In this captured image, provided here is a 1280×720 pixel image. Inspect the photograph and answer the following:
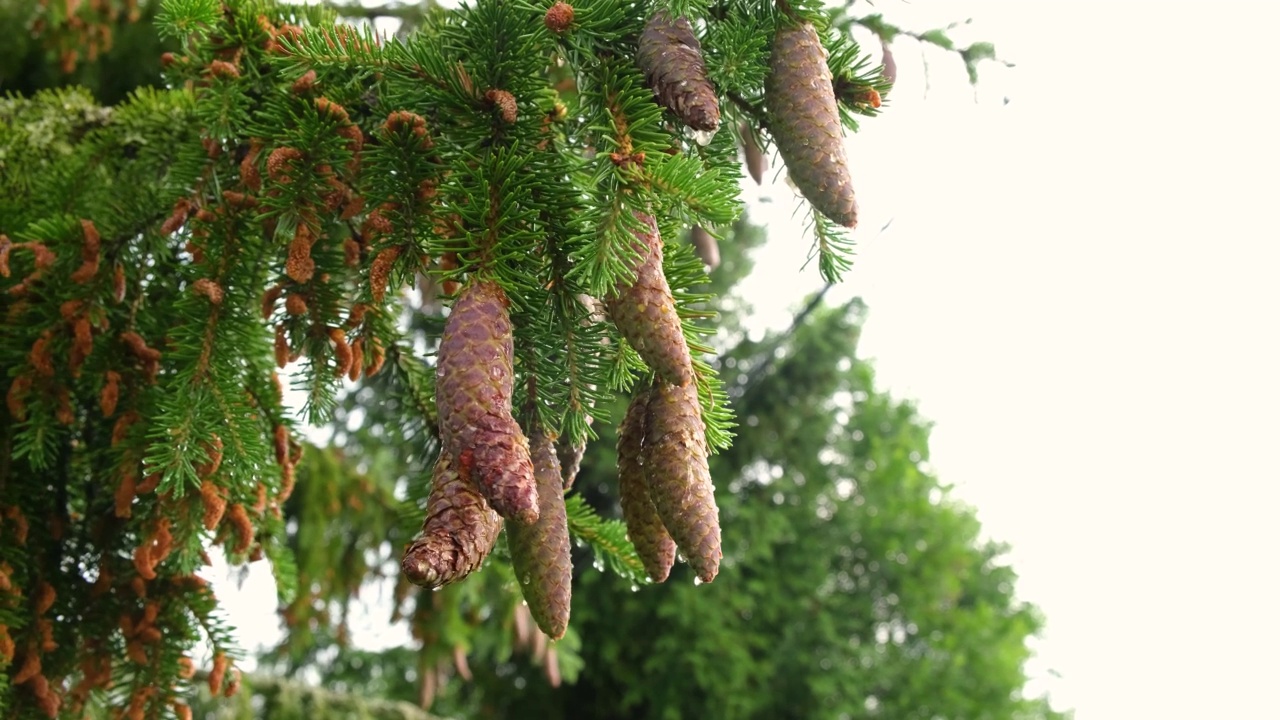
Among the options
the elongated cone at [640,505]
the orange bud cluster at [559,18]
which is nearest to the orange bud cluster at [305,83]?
the orange bud cluster at [559,18]

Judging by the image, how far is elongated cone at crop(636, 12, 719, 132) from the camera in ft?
2.89

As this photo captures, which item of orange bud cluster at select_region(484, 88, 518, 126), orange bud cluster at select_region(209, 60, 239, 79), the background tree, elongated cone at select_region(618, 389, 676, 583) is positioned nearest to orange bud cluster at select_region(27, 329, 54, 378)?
the background tree

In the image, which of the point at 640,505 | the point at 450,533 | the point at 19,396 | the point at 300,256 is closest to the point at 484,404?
the point at 450,533

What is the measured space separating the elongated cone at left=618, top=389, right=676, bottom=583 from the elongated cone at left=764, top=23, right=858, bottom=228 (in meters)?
0.25

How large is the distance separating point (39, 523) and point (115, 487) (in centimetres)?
19

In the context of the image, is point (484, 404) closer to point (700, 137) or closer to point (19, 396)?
point (700, 137)

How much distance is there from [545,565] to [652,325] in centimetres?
23

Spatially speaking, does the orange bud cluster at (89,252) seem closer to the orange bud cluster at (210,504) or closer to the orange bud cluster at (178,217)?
the orange bud cluster at (178,217)

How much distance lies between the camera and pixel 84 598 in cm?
149

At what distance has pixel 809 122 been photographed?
923 millimetres

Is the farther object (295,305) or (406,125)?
(295,305)

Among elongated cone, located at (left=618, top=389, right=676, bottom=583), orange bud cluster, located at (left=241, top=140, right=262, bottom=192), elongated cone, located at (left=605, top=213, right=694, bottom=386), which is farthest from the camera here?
orange bud cluster, located at (left=241, top=140, right=262, bottom=192)

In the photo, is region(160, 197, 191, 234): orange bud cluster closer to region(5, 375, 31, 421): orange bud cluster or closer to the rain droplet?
region(5, 375, 31, 421): orange bud cluster

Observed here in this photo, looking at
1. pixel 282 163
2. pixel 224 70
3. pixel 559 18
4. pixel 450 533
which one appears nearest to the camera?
pixel 450 533
